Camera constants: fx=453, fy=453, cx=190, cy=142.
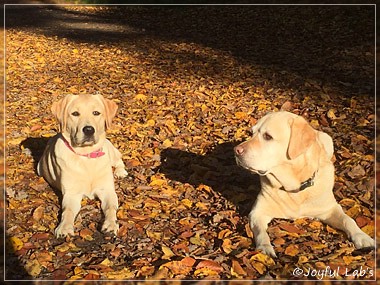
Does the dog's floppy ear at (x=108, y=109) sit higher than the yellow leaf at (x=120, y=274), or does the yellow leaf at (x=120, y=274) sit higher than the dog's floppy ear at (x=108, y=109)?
the dog's floppy ear at (x=108, y=109)

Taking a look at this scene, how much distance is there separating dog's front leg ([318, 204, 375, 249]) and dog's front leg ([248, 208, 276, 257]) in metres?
0.56

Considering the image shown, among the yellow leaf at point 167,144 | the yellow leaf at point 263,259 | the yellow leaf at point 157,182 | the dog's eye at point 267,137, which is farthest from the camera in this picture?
the yellow leaf at point 167,144

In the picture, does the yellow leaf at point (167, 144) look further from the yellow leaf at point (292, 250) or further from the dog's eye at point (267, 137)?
the yellow leaf at point (292, 250)

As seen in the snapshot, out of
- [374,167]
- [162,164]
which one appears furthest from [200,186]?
[374,167]

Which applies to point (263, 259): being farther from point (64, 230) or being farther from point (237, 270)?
point (64, 230)

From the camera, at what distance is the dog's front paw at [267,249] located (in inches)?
150

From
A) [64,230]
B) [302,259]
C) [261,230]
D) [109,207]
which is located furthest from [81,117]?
[302,259]

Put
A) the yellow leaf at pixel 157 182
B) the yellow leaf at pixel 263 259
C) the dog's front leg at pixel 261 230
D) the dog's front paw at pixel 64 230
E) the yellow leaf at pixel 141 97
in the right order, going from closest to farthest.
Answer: the yellow leaf at pixel 263 259 → the dog's front leg at pixel 261 230 → the dog's front paw at pixel 64 230 → the yellow leaf at pixel 157 182 → the yellow leaf at pixel 141 97

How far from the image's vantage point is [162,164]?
597cm

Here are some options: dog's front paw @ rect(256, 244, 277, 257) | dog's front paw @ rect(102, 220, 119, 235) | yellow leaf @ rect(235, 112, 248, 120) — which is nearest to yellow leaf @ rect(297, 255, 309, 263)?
dog's front paw @ rect(256, 244, 277, 257)

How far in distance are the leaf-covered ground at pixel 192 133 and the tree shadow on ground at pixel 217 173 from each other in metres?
0.02

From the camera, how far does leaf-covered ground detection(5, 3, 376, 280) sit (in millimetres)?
3918

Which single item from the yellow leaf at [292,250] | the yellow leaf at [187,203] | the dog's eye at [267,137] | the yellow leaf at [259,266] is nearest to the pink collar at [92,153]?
the yellow leaf at [187,203]

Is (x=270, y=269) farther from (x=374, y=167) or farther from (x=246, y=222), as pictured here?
(x=374, y=167)
